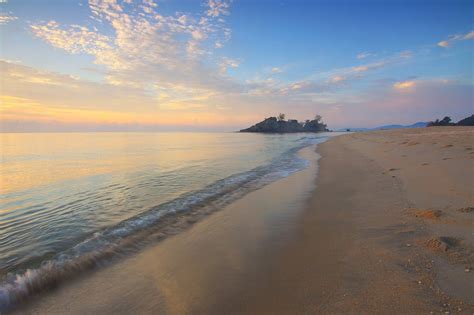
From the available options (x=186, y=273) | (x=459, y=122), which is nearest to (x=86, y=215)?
(x=186, y=273)

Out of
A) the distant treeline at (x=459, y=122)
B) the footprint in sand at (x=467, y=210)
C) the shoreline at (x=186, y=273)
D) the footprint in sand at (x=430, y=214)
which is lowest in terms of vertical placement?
the shoreline at (x=186, y=273)

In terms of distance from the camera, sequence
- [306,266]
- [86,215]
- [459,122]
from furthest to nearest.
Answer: [459,122], [86,215], [306,266]

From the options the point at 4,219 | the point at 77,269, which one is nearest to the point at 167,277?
the point at 77,269

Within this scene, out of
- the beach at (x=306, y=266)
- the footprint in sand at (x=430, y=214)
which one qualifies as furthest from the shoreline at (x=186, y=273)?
the footprint in sand at (x=430, y=214)

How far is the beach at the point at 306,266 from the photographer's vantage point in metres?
3.35

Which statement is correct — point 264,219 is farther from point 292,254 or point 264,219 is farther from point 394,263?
point 394,263

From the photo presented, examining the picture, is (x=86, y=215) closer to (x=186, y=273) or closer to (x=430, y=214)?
(x=186, y=273)

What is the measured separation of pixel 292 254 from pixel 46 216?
798cm

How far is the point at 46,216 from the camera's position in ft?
26.6

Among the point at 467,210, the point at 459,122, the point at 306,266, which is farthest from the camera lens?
the point at 459,122

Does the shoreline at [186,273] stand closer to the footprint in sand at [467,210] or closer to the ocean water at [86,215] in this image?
the ocean water at [86,215]

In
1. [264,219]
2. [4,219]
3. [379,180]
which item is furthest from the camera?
[379,180]

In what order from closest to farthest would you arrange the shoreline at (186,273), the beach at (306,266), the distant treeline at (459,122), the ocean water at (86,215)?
the beach at (306,266) → the shoreline at (186,273) → the ocean water at (86,215) → the distant treeline at (459,122)

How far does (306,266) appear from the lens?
434cm
